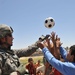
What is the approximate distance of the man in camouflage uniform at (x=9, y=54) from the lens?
5520 millimetres

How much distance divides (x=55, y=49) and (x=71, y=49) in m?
1.01

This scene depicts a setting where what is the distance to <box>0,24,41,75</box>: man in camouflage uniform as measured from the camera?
18.1ft

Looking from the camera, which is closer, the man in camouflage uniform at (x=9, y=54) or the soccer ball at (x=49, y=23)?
the man in camouflage uniform at (x=9, y=54)

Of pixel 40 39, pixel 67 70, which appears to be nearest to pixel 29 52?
pixel 40 39

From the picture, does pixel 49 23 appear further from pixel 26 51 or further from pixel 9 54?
pixel 9 54

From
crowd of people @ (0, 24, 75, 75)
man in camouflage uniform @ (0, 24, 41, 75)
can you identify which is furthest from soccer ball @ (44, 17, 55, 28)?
man in camouflage uniform @ (0, 24, 41, 75)

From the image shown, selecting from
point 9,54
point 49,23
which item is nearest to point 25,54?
point 9,54

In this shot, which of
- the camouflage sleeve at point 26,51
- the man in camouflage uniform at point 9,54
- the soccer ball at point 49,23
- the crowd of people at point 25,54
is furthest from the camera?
the soccer ball at point 49,23

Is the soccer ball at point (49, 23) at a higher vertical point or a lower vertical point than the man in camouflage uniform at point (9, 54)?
higher

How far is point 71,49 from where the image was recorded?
551 cm

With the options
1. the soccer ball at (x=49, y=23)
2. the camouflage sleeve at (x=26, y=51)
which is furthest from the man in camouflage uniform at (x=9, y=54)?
the soccer ball at (x=49, y=23)

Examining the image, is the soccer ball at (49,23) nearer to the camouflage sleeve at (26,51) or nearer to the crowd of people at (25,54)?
the crowd of people at (25,54)

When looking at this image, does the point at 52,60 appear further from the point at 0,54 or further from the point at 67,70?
the point at 0,54

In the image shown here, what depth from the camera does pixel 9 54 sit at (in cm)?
582
